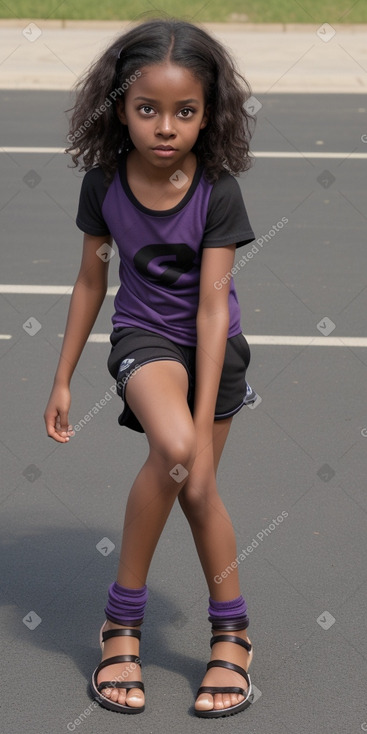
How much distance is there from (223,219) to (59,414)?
776 millimetres

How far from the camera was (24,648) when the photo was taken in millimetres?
3941

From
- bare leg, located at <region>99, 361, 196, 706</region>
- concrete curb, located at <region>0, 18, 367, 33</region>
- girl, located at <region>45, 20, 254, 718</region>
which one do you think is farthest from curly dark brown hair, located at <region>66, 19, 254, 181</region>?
concrete curb, located at <region>0, 18, 367, 33</region>

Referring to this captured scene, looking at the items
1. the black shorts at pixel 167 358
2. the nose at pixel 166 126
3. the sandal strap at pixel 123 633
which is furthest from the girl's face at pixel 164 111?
the sandal strap at pixel 123 633

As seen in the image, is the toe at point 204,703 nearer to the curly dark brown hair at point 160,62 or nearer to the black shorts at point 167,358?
the black shorts at point 167,358

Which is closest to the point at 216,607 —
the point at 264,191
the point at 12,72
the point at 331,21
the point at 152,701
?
the point at 152,701

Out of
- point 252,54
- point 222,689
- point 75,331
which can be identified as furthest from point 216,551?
point 252,54

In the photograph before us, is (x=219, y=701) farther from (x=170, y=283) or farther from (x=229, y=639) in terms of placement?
(x=170, y=283)

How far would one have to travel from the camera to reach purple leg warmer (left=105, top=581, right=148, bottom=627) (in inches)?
140

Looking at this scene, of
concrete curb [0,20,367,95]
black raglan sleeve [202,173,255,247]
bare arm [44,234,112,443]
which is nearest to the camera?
black raglan sleeve [202,173,255,247]

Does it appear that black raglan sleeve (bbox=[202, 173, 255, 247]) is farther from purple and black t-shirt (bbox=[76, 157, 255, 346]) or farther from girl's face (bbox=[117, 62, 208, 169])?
girl's face (bbox=[117, 62, 208, 169])

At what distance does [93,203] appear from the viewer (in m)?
3.54

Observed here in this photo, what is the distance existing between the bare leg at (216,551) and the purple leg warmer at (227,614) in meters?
0.02

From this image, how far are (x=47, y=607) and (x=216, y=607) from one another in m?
0.80

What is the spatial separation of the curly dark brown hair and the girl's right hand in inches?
25.9
